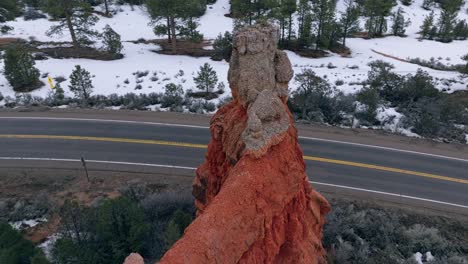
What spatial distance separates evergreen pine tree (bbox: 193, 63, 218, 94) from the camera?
30.1 m

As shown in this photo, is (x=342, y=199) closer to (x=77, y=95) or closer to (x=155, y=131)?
(x=155, y=131)

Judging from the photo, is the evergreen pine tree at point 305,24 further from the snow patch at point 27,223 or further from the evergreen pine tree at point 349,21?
the snow patch at point 27,223

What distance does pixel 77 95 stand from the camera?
3042cm

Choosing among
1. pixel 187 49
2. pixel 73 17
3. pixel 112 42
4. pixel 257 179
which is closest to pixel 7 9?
pixel 73 17

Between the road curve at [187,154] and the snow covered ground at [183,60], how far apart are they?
7.14 metres

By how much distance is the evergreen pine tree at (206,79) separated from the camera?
30.1 metres

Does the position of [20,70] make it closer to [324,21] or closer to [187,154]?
[187,154]

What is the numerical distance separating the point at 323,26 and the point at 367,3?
10.3m

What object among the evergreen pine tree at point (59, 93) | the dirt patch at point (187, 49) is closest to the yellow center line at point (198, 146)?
the evergreen pine tree at point (59, 93)

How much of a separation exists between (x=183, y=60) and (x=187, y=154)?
18458 millimetres

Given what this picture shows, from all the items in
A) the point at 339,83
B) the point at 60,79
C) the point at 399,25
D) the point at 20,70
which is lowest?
the point at 339,83

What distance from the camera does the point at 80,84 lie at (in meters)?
29.9

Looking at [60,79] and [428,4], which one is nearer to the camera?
[60,79]

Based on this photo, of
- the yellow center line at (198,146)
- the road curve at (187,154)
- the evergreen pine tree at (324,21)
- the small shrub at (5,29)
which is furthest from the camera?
the small shrub at (5,29)
